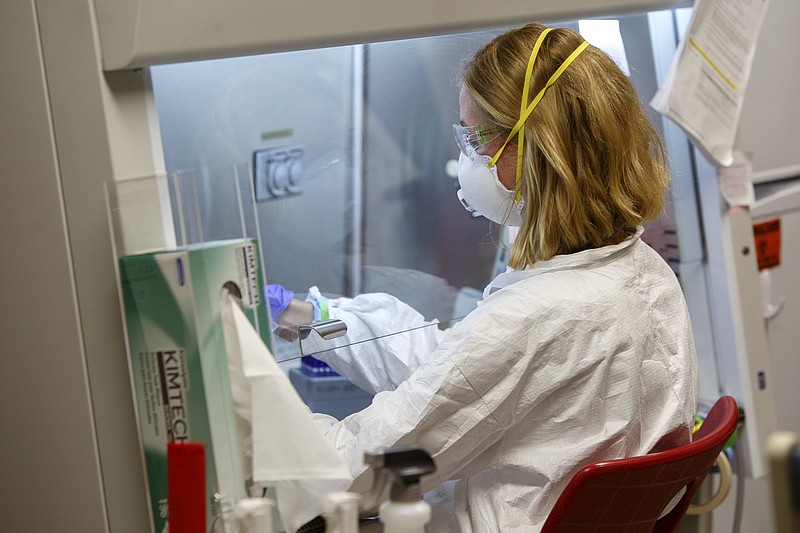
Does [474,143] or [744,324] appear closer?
[474,143]

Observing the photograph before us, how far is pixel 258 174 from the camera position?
1.32 m

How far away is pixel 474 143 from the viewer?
1.28m

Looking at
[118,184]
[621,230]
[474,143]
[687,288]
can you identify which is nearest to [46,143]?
[118,184]

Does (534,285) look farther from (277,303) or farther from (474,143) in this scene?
(277,303)

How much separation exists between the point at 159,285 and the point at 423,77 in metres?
0.66

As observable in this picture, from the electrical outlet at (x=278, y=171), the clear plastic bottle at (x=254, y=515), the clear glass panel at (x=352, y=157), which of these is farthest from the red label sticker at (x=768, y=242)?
the clear plastic bottle at (x=254, y=515)

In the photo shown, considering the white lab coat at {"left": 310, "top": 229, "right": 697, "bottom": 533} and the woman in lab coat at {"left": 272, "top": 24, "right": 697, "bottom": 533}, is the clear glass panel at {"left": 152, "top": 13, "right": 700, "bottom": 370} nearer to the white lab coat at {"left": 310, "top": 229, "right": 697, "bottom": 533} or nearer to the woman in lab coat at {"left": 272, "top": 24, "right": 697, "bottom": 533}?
the woman in lab coat at {"left": 272, "top": 24, "right": 697, "bottom": 533}

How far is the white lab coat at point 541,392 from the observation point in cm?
109

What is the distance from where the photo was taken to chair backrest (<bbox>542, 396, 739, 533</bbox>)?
103 centimetres

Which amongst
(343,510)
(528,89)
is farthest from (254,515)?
(528,89)

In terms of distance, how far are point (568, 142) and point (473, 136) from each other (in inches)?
5.8

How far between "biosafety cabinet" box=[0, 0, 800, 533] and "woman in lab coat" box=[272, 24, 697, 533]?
14 cm

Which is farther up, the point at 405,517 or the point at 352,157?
the point at 352,157

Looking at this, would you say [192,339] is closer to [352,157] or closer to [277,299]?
[277,299]
